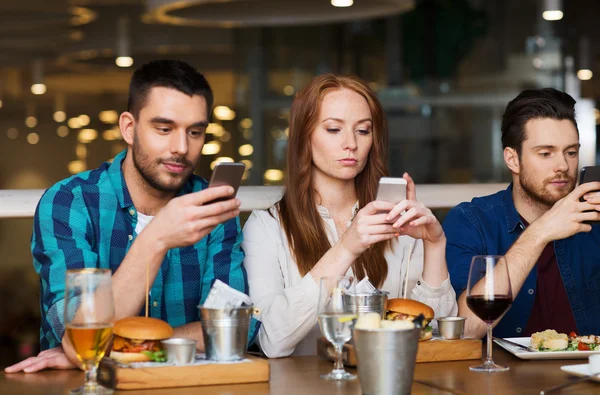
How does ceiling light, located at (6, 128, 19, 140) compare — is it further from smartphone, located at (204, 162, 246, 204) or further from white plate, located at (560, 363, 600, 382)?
white plate, located at (560, 363, 600, 382)

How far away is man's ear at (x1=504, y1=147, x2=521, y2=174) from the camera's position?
2.76 metres

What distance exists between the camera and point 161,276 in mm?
2285

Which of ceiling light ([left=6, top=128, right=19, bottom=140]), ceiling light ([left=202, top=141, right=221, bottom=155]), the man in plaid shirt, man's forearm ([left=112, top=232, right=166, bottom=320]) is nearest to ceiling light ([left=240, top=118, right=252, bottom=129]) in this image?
ceiling light ([left=202, top=141, right=221, bottom=155])

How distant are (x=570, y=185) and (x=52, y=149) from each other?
586cm

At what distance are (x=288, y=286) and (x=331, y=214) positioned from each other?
0.28 m

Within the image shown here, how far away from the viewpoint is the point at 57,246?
2109 millimetres

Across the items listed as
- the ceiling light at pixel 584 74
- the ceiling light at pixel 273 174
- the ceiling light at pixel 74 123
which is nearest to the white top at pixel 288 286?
the ceiling light at pixel 273 174

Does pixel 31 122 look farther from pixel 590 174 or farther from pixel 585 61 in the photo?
pixel 590 174

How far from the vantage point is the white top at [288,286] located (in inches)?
81.5

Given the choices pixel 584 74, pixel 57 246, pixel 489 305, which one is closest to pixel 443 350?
pixel 489 305

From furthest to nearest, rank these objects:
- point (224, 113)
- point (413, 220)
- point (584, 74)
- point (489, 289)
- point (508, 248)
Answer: point (584, 74) → point (224, 113) → point (508, 248) → point (413, 220) → point (489, 289)

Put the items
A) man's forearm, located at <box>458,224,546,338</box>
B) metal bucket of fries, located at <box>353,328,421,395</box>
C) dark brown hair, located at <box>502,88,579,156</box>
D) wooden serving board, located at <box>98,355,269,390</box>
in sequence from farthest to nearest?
dark brown hair, located at <box>502,88,579,156</box> < man's forearm, located at <box>458,224,546,338</box> < wooden serving board, located at <box>98,355,269,390</box> < metal bucket of fries, located at <box>353,328,421,395</box>

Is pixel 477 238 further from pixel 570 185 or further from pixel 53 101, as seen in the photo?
pixel 53 101

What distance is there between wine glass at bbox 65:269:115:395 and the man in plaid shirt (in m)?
0.35
